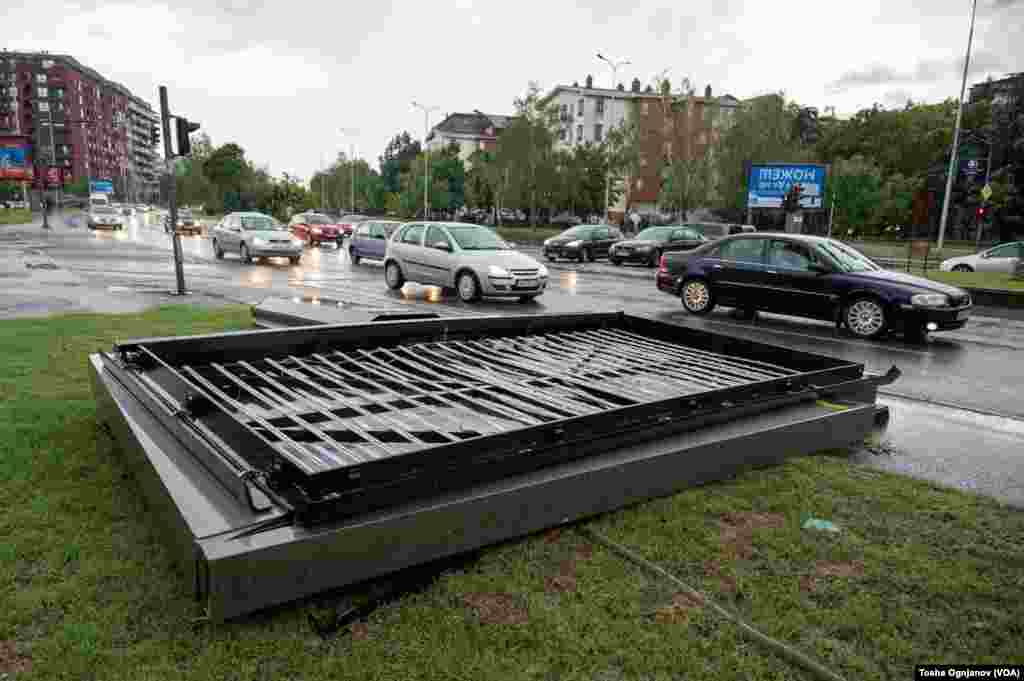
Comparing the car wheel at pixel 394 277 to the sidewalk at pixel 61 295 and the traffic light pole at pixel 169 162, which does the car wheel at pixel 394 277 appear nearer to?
the sidewalk at pixel 61 295

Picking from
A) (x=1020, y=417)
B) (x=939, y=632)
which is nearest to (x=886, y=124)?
(x=1020, y=417)

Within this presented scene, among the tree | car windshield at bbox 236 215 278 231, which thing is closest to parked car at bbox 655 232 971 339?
car windshield at bbox 236 215 278 231

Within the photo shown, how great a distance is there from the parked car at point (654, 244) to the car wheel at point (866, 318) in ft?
49.9

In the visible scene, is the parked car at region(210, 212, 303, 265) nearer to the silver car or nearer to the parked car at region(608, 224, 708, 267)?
the silver car

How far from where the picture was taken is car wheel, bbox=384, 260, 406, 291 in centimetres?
1614

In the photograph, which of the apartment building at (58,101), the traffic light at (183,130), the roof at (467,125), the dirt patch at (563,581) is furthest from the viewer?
the apartment building at (58,101)

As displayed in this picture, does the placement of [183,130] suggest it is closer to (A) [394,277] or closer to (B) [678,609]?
(A) [394,277]

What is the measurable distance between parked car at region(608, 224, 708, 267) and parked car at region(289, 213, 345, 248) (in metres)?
15.6

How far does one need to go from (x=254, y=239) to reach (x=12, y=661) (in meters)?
21.8

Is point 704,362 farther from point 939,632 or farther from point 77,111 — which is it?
point 77,111

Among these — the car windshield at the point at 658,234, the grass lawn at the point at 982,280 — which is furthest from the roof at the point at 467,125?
the grass lawn at the point at 982,280

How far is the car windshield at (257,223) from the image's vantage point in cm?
2379

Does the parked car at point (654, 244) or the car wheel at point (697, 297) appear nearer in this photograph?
the car wheel at point (697, 297)

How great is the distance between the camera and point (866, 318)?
10.7 metres
